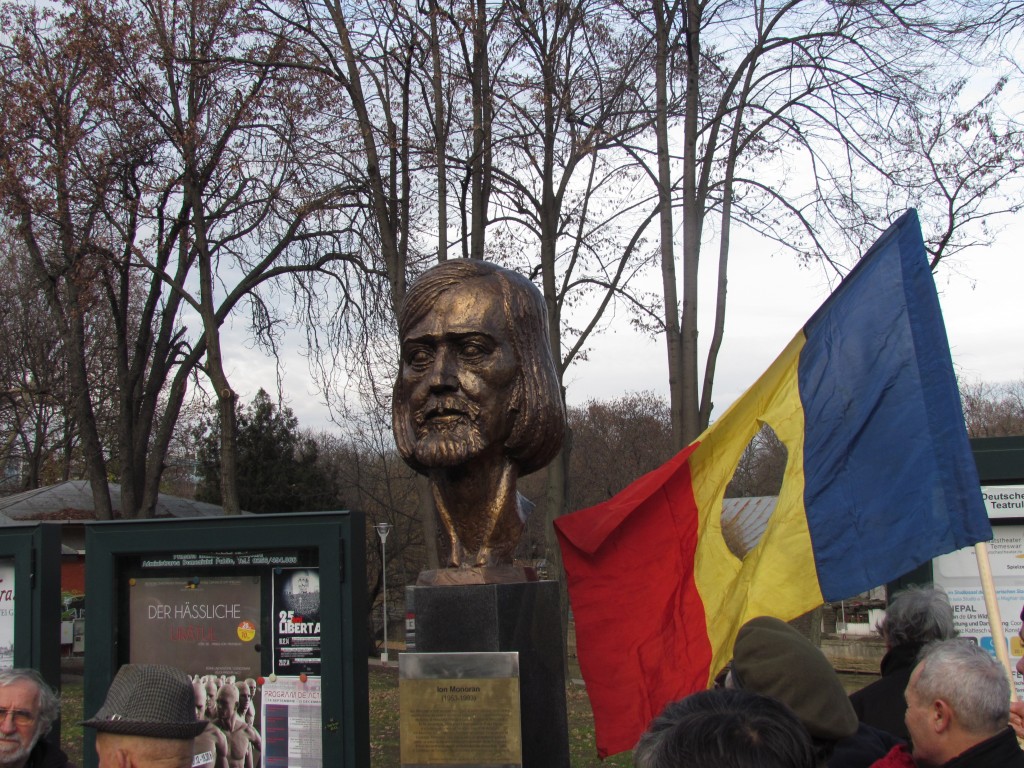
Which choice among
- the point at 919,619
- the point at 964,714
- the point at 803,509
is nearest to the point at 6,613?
the point at 803,509

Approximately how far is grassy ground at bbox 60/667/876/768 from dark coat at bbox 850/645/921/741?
306 centimetres

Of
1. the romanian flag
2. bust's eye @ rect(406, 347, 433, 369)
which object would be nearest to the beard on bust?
bust's eye @ rect(406, 347, 433, 369)

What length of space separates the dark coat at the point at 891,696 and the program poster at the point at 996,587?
60.5 inches

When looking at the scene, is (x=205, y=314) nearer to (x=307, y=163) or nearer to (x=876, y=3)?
(x=307, y=163)

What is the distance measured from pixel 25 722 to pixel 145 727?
1.38 metres

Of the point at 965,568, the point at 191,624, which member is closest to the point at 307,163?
the point at 191,624

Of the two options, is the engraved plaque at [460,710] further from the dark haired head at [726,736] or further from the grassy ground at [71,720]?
the grassy ground at [71,720]

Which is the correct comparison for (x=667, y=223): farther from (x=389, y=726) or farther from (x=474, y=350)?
(x=474, y=350)

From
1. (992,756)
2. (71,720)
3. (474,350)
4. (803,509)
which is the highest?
(474,350)

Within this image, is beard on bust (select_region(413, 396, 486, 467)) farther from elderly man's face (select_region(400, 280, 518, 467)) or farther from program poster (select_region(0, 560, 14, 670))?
program poster (select_region(0, 560, 14, 670))

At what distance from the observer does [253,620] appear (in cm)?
443

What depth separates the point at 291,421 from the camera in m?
26.9

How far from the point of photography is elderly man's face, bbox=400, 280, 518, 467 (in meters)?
4.45

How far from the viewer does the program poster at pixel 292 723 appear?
13.9 ft
